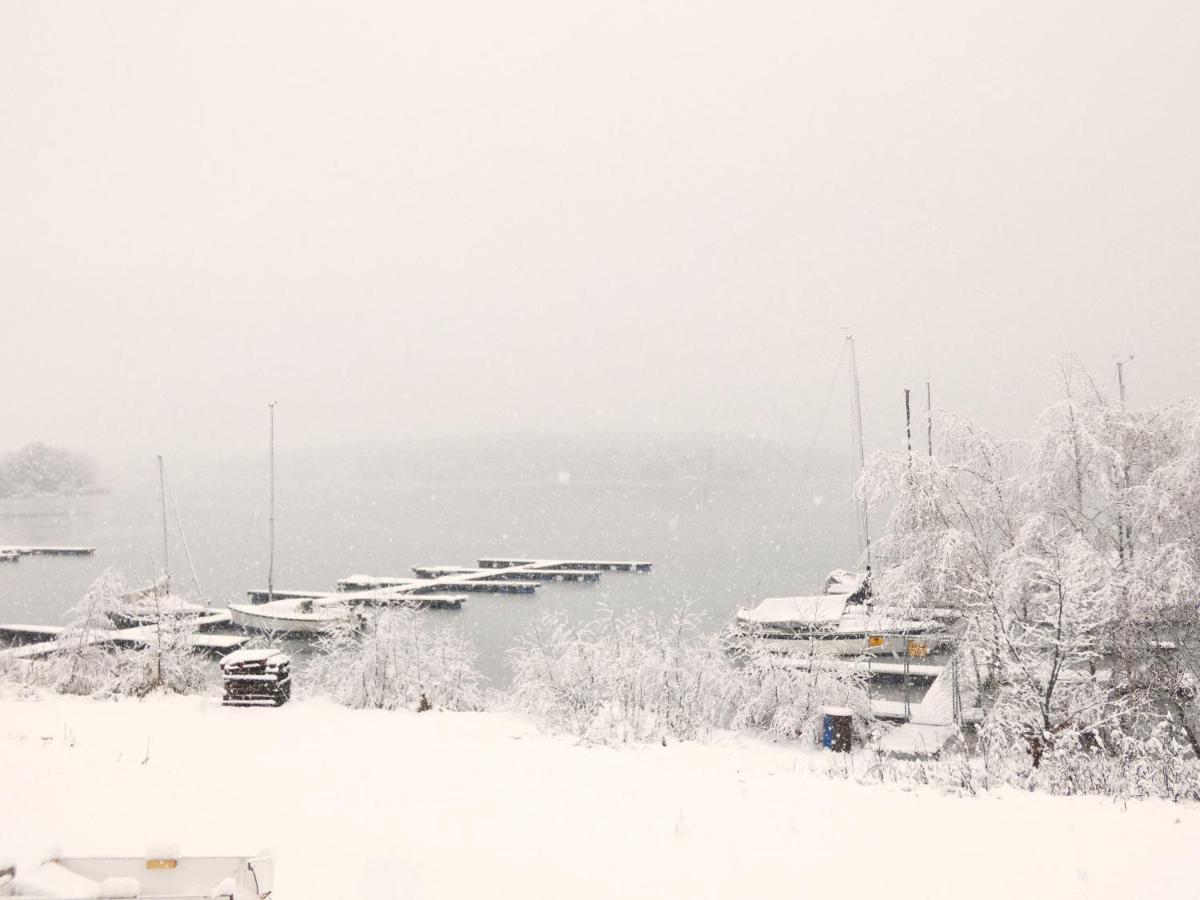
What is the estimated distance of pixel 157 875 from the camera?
4.54 metres

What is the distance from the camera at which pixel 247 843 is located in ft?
21.3

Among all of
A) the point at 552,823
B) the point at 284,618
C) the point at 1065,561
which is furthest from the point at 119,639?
the point at 1065,561

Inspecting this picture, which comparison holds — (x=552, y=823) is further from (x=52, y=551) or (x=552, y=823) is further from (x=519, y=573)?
(x=52, y=551)

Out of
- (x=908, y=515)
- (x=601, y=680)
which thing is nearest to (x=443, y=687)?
(x=601, y=680)

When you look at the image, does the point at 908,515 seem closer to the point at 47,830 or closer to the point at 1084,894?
the point at 1084,894

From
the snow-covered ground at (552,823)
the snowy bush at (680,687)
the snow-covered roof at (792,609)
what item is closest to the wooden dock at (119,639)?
the snowy bush at (680,687)

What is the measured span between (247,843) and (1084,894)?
663cm

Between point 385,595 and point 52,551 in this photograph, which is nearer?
point 385,595

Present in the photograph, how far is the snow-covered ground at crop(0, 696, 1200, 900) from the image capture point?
245 inches

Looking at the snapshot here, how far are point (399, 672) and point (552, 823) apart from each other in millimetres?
11594

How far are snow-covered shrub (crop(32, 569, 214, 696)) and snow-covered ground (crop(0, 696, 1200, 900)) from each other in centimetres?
698

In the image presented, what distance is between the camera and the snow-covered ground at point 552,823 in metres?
→ 6.21

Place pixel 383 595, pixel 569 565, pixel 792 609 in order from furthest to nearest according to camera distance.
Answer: pixel 569 565 → pixel 383 595 → pixel 792 609

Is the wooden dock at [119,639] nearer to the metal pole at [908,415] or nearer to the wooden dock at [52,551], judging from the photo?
the metal pole at [908,415]
